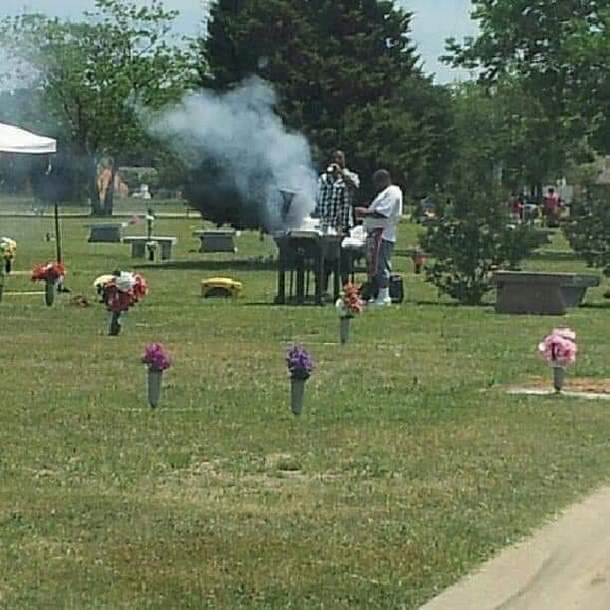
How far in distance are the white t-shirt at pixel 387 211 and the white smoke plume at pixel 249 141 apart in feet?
25.2

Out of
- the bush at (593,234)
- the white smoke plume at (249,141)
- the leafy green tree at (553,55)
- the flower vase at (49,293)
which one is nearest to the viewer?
the flower vase at (49,293)

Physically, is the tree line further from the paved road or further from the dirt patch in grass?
the paved road

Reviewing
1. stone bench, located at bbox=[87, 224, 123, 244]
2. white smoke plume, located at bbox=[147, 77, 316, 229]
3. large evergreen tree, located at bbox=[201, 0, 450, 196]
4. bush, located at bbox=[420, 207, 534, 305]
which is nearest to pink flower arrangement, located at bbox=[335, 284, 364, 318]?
bush, located at bbox=[420, 207, 534, 305]

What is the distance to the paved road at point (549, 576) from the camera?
22.3ft

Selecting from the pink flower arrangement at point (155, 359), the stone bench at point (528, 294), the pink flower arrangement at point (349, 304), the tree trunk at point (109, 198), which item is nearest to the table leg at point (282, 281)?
the stone bench at point (528, 294)

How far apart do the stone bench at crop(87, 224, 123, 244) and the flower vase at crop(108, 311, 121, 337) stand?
95.0 feet

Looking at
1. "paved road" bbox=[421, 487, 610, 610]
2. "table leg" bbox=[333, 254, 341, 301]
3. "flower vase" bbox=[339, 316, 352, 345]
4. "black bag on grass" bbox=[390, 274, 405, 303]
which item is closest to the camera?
"paved road" bbox=[421, 487, 610, 610]

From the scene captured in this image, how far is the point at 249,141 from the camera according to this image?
1193 inches

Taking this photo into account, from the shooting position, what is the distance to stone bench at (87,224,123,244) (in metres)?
46.2

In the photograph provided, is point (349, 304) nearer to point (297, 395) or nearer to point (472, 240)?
point (297, 395)

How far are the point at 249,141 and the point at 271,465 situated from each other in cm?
2119

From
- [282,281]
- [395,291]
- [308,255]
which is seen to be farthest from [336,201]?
[395,291]

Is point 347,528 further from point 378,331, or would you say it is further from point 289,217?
point 289,217

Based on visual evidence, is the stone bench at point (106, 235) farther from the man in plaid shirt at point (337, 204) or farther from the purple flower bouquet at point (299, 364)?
the purple flower bouquet at point (299, 364)
